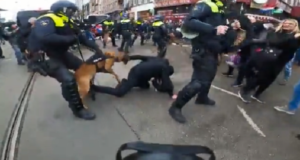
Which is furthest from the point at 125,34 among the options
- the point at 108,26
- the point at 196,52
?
the point at 196,52

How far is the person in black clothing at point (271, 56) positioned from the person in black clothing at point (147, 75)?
54.9 inches

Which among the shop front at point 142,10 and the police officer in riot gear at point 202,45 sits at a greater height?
the police officer in riot gear at point 202,45

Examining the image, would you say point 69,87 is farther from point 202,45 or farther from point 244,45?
point 244,45

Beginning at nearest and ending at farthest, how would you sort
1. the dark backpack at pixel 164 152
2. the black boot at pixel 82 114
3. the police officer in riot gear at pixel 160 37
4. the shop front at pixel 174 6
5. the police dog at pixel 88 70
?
the dark backpack at pixel 164 152
the black boot at pixel 82 114
the police dog at pixel 88 70
the police officer in riot gear at pixel 160 37
the shop front at pixel 174 6

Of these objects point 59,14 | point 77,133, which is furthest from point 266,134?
point 59,14

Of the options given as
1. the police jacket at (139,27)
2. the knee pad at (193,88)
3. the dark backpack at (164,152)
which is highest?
the dark backpack at (164,152)

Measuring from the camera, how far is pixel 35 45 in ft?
15.0

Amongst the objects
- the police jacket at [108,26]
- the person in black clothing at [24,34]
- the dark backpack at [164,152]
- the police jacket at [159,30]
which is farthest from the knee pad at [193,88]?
the police jacket at [108,26]

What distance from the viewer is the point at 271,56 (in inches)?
196

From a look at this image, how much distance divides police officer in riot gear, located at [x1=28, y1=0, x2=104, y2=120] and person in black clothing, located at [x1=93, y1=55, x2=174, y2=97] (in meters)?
1.11

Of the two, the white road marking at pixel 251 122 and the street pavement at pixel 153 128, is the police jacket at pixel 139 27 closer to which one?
the street pavement at pixel 153 128

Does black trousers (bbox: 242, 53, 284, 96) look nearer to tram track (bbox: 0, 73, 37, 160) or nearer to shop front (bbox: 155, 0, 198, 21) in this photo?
tram track (bbox: 0, 73, 37, 160)

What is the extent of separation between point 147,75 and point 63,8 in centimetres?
193

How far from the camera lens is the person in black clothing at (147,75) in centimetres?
552
